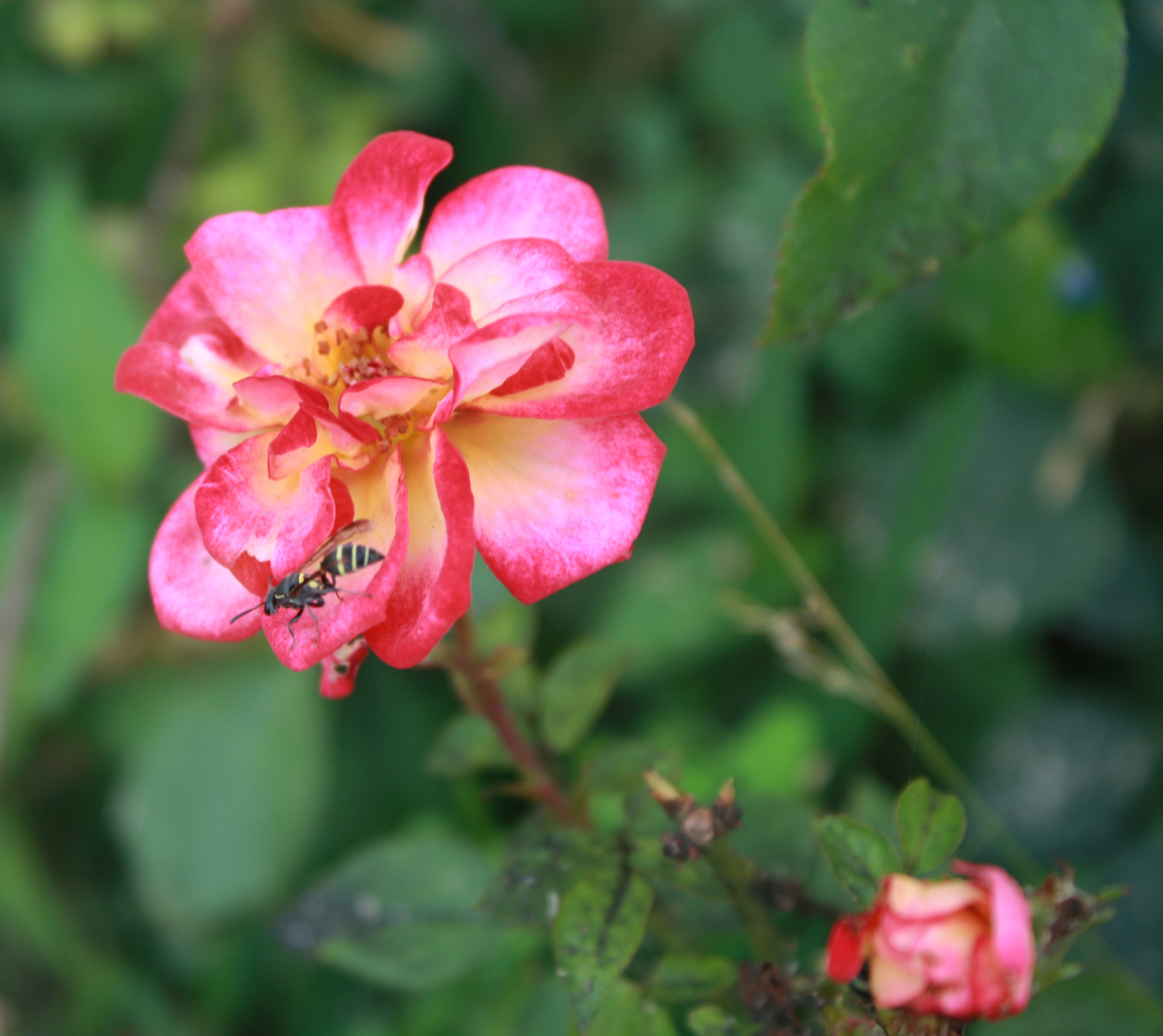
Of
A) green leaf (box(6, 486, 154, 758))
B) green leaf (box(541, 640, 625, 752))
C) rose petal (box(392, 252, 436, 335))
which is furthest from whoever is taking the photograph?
green leaf (box(6, 486, 154, 758))

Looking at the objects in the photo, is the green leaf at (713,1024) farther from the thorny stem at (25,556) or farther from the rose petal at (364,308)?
the thorny stem at (25,556)

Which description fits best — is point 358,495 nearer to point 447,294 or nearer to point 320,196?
point 447,294

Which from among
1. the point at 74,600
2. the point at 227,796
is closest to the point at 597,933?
the point at 227,796

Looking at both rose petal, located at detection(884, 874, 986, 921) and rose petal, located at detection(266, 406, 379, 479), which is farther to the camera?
rose petal, located at detection(266, 406, 379, 479)

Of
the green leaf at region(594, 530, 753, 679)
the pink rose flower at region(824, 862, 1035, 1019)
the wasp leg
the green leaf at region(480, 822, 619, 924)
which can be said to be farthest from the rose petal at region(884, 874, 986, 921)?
the green leaf at region(594, 530, 753, 679)

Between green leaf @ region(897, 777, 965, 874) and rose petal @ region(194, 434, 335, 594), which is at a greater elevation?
rose petal @ region(194, 434, 335, 594)

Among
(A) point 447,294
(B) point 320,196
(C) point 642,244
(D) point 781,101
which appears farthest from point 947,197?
(B) point 320,196

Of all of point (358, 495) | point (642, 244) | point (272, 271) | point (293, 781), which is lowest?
point (293, 781)

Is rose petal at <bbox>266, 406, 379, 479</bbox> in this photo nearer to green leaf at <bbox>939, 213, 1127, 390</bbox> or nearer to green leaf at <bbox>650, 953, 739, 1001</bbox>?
green leaf at <bbox>650, 953, 739, 1001</bbox>

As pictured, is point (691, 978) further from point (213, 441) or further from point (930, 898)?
point (213, 441)
